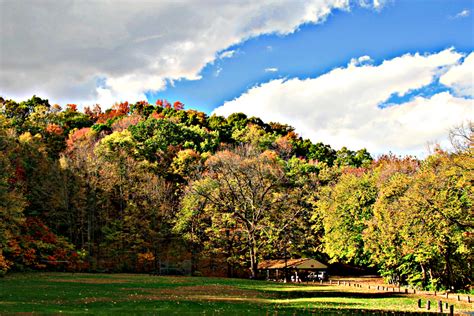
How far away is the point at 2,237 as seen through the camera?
43.8m

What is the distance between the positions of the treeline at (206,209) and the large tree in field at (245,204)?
7.9 inches

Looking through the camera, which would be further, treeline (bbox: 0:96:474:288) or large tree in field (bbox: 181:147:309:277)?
large tree in field (bbox: 181:147:309:277)

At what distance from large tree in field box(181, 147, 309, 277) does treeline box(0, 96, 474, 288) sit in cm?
20

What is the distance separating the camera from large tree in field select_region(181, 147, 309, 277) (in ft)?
206

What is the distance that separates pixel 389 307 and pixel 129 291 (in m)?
17.9

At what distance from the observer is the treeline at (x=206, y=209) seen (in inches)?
1705

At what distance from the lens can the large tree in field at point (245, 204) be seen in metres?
62.9

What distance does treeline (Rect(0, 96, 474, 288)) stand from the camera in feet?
142

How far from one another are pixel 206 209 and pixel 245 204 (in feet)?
19.9

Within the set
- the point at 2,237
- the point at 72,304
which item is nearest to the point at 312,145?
the point at 2,237

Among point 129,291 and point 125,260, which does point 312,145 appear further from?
point 129,291

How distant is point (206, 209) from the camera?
214 feet

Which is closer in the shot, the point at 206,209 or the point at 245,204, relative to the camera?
the point at 245,204

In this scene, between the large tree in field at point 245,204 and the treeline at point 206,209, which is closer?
the treeline at point 206,209
